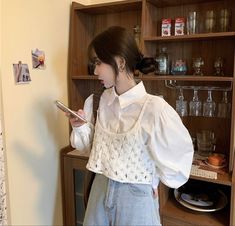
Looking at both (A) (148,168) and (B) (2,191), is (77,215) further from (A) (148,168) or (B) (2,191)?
(A) (148,168)

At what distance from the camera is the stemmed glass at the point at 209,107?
1.86 metres

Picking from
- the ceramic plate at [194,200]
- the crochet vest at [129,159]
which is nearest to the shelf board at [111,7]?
the crochet vest at [129,159]

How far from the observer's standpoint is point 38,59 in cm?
175

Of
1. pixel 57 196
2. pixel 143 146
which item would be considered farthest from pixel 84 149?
pixel 57 196

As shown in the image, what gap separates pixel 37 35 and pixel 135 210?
3.82ft

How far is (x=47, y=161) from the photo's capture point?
75.3 inches

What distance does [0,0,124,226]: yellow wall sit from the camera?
1.57 metres

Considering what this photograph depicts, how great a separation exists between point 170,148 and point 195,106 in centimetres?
76

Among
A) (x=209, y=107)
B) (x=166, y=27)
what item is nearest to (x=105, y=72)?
(x=166, y=27)

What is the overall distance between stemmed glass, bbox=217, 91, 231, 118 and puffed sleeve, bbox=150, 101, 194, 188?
26.0 inches

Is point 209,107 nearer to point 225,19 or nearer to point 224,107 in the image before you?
point 224,107

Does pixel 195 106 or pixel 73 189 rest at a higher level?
pixel 195 106

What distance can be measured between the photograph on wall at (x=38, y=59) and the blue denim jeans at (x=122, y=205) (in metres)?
0.83

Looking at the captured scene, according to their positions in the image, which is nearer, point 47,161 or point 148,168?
point 148,168
